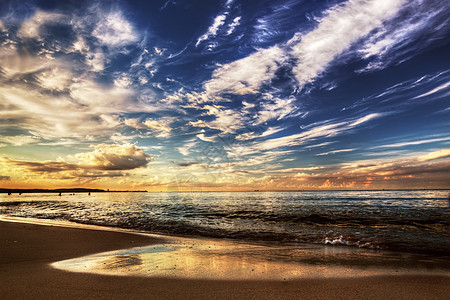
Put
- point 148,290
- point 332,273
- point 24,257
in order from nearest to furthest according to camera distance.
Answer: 1. point 148,290
2. point 332,273
3. point 24,257

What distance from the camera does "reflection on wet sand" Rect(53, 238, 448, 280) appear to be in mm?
6844

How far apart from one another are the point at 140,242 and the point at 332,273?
31.7 ft

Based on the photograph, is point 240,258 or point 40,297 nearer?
point 40,297

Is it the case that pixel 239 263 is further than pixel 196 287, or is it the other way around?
pixel 239 263

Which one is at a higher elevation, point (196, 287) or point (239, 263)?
point (196, 287)

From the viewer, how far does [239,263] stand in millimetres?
8039

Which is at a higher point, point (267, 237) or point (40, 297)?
point (40, 297)

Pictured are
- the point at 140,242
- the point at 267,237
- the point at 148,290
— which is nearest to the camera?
the point at 148,290

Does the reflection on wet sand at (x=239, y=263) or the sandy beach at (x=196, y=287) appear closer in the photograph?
the sandy beach at (x=196, y=287)

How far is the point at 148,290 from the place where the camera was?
5.50m

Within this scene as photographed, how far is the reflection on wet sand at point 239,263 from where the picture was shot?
6844mm

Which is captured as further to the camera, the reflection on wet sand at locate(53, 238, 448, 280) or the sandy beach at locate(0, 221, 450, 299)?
the reflection on wet sand at locate(53, 238, 448, 280)

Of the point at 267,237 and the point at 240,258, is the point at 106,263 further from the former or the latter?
the point at 267,237

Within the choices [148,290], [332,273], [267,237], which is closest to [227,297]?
[148,290]
